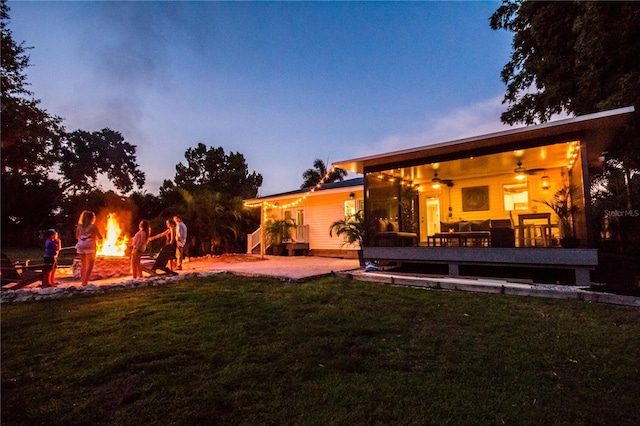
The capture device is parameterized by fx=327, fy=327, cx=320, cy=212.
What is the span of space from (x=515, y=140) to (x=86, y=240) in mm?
9332

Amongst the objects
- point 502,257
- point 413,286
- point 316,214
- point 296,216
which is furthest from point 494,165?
point 296,216

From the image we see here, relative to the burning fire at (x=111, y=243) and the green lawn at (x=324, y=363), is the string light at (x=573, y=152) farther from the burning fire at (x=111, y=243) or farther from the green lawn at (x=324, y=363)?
the burning fire at (x=111, y=243)

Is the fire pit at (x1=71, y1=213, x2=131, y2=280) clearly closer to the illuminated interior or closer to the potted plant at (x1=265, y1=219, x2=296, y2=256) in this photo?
the potted plant at (x1=265, y1=219, x2=296, y2=256)

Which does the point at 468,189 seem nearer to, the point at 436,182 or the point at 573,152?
the point at 436,182

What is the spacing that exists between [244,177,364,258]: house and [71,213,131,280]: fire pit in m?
5.21

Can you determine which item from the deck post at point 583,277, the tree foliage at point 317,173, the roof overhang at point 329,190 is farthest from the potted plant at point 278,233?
the tree foliage at point 317,173

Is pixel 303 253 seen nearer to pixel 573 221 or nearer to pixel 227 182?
pixel 573 221

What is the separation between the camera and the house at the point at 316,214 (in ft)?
46.0

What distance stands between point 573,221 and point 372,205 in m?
4.68

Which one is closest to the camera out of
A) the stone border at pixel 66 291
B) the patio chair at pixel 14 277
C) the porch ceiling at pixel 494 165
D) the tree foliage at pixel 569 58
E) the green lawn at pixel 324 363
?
the green lawn at pixel 324 363

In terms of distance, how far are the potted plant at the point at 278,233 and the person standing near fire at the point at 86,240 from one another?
28.5 ft

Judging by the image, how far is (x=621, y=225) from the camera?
30.5 feet

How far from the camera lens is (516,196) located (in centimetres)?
1077

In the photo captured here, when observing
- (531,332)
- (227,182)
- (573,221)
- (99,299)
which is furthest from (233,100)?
(531,332)
